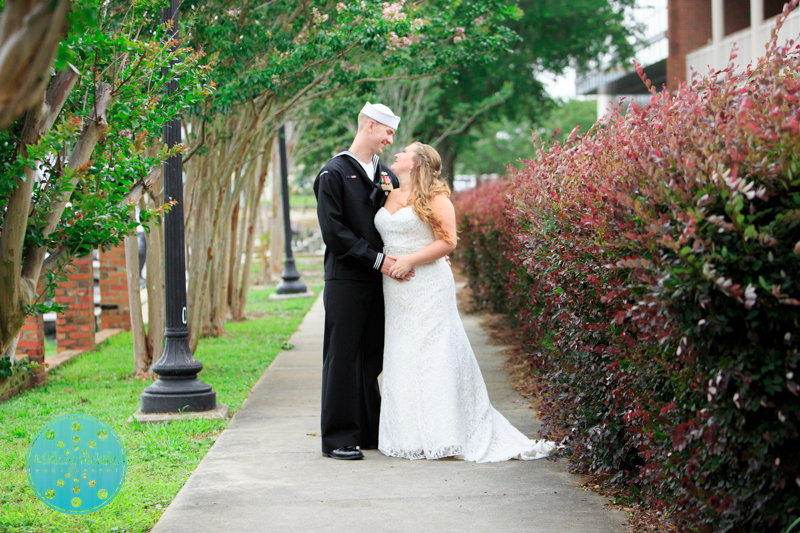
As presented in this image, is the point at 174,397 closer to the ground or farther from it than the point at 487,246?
closer to the ground

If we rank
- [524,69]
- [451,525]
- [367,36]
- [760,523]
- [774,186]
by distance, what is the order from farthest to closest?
[524,69] → [367,36] → [451,525] → [760,523] → [774,186]

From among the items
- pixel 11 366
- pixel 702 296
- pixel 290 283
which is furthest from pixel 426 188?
pixel 290 283

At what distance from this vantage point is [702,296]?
2.56m

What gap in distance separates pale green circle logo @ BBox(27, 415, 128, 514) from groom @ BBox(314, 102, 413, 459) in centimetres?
164

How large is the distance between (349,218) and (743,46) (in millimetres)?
18261

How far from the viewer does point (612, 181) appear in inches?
144

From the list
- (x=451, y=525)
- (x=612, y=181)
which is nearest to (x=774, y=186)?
(x=612, y=181)

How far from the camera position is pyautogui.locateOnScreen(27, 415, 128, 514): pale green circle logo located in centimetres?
373

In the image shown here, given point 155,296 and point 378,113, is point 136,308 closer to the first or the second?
point 155,296

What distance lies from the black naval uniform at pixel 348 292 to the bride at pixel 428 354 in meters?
0.14

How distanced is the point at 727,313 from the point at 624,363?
1135 mm

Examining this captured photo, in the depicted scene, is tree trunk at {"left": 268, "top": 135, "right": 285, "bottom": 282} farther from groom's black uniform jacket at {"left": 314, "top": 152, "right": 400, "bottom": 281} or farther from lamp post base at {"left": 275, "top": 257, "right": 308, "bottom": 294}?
groom's black uniform jacket at {"left": 314, "top": 152, "right": 400, "bottom": 281}

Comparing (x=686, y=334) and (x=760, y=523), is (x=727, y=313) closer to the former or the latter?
(x=686, y=334)

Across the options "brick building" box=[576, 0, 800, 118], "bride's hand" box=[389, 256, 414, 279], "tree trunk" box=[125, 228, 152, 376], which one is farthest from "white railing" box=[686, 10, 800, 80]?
"bride's hand" box=[389, 256, 414, 279]
